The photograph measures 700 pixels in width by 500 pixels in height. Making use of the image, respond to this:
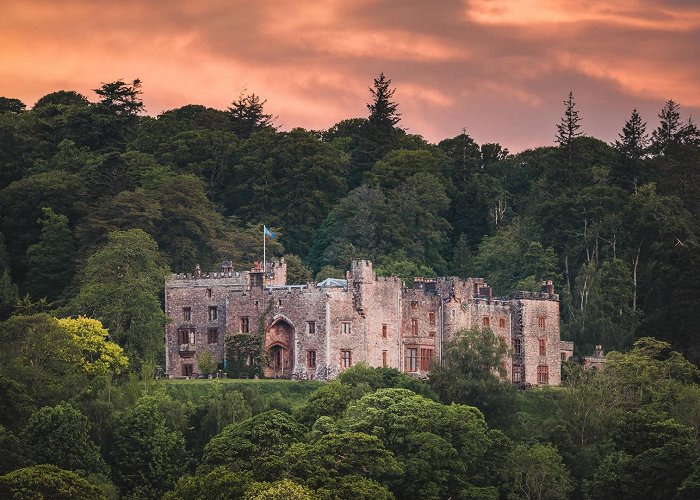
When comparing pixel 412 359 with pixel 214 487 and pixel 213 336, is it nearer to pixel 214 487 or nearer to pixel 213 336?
pixel 213 336

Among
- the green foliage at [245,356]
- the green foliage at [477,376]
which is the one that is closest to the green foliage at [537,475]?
the green foliage at [477,376]

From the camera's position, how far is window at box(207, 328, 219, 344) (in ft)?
347

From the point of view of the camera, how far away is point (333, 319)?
103 metres

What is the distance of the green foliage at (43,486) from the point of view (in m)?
82.2

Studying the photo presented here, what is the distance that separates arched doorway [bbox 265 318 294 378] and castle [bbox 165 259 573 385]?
0.05 m

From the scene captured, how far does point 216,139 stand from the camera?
139125mm

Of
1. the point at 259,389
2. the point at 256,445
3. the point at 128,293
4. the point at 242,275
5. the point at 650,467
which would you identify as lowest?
the point at 650,467

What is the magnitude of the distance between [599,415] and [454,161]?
48.2 metres

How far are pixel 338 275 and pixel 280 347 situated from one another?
672 inches

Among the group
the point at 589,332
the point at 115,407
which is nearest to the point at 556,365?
the point at 589,332

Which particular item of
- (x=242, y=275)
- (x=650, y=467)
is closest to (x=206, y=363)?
(x=242, y=275)

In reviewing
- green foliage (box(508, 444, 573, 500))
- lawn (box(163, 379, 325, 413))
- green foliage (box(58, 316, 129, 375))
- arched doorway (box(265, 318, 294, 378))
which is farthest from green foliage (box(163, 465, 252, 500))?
arched doorway (box(265, 318, 294, 378))

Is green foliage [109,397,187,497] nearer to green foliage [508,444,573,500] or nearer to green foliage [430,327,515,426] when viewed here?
green foliage [508,444,573,500]

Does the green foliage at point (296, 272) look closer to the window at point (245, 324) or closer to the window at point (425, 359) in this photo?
the window at point (425, 359)
